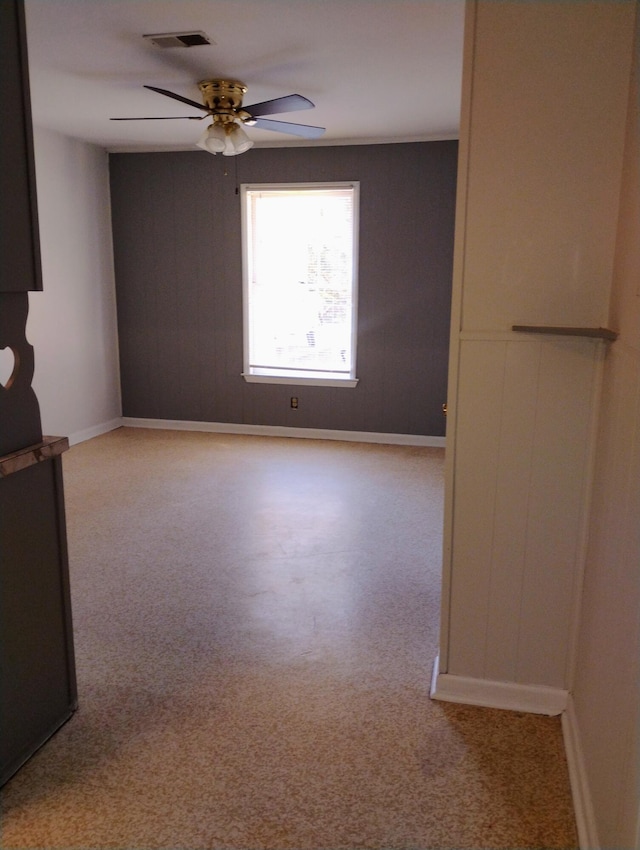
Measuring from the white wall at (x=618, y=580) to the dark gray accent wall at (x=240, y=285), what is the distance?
146 inches

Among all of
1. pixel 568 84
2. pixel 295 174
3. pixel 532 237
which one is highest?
pixel 295 174

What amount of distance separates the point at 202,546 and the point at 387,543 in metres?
1.03

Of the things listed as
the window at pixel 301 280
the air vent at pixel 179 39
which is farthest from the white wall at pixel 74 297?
the air vent at pixel 179 39

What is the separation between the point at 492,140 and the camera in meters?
1.97

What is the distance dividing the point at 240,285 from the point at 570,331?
4.36 meters

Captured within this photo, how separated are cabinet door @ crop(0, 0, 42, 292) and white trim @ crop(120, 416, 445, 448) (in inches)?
167

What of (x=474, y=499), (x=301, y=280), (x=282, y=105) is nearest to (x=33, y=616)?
(x=474, y=499)

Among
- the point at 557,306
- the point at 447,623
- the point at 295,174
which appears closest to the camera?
the point at 557,306

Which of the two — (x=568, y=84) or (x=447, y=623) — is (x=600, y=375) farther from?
(x=447, y=623)

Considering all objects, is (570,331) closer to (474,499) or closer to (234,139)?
(474,499)

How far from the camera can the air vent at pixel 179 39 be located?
316cm

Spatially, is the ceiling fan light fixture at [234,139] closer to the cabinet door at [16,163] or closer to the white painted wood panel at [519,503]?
the cabinet door at [16,163]

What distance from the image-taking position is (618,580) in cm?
161

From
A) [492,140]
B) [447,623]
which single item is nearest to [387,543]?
[447,623]
